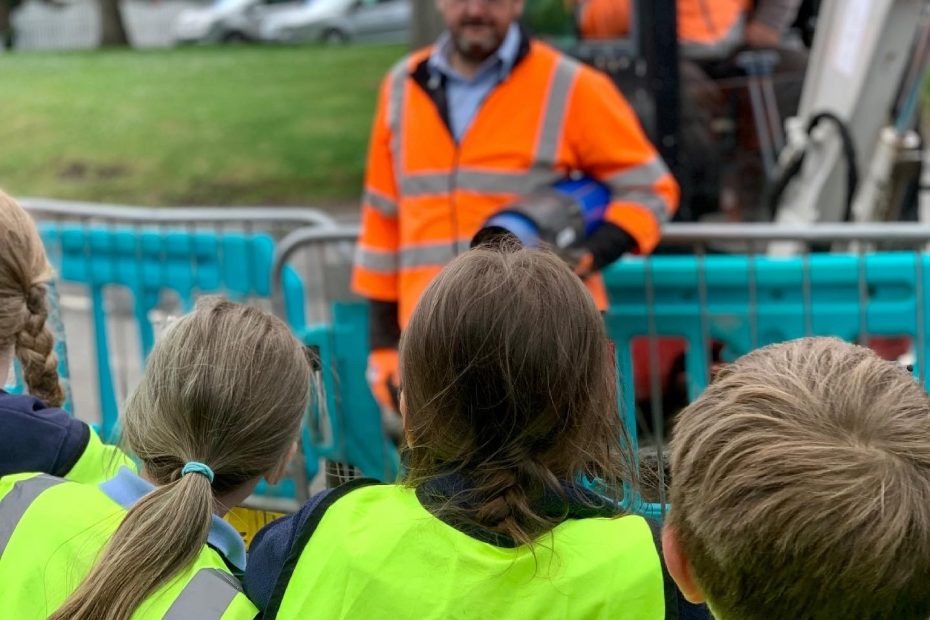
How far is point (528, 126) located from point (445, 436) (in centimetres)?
203

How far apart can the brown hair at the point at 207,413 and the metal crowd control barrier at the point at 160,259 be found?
231cm

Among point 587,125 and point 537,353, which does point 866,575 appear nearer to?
point 537,353

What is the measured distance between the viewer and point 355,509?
5.36 ft

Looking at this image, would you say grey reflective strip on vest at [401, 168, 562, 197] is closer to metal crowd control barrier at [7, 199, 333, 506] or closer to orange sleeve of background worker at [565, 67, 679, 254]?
orange sleeve of background worker at [565, 67, 679, 254]

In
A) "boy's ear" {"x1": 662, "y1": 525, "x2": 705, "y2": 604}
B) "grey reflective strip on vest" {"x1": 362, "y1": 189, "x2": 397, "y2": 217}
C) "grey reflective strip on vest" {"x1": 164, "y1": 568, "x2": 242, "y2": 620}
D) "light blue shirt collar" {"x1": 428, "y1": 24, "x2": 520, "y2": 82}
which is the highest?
"light blue shirt collar" {"x1": 428, "y1": 24, "x2": 520, "y2": 82}

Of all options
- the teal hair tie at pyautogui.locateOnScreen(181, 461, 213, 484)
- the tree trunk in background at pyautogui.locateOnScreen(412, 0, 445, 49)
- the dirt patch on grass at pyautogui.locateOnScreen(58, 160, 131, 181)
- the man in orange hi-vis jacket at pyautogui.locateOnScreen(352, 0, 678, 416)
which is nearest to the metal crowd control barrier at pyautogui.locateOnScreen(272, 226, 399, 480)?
the man in orange hi-vis jacket at pyautogui.locateOnScreen(352, 0, 678, 416)

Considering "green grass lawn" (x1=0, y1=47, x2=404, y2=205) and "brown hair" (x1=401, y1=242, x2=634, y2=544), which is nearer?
"brown hair" (x1=401, y1=242, x2=634, y2=544)

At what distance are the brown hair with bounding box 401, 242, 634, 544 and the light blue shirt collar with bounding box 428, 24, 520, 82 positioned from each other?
198 centimetres

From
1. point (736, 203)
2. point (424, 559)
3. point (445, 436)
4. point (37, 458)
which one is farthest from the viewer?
point (736, 203)

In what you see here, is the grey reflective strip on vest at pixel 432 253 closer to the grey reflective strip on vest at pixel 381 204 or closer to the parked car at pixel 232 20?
the grey reflective strip on vest at pixel 381 204

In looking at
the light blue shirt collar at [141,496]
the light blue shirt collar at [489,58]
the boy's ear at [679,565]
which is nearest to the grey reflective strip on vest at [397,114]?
the light blue shirt collar at [489,58]

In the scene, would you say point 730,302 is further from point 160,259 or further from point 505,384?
point 505,384

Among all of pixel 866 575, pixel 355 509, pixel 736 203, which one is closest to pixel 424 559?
pixel 355 509

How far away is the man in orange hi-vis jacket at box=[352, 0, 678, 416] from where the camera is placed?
356 centimetres
